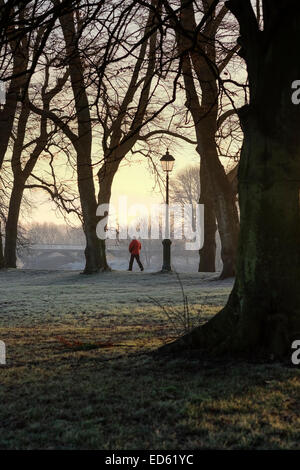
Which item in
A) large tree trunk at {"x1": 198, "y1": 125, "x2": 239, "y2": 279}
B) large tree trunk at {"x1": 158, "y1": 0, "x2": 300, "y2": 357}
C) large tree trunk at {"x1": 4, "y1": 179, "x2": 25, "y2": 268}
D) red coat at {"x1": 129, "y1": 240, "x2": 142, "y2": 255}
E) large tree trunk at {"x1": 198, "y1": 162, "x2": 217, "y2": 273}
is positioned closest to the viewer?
large tree trunk at {"x1": 158, "y1": 0, "x2": 300, "y2": 357}

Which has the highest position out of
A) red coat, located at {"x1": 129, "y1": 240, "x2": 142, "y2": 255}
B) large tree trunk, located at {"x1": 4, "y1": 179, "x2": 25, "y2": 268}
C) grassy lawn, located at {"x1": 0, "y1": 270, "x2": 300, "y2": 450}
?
large tree trunk, located at {"x1": 4, "y1": 179, "x2": 25, "y2": 268}

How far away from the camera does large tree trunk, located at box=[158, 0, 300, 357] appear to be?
523 cm

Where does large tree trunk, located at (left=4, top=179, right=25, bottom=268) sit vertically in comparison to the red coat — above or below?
above

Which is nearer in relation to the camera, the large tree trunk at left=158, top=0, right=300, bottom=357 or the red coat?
the large tree trunk at left=158, top=0, right=300, bottom=357

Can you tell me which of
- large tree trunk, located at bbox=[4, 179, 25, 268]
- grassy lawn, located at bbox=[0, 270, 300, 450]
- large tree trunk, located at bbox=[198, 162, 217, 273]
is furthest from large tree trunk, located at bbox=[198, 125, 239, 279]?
large tree trunk, located at bbox=[4, 179, 25, 268]

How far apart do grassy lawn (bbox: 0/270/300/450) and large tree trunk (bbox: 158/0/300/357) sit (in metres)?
0.39

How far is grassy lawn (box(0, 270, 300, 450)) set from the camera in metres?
3.47

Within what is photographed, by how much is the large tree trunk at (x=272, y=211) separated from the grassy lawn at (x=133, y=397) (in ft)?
1.27

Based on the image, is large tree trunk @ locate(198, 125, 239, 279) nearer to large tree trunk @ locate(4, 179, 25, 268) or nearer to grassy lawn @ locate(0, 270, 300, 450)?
grassy lawn @ locate(0, 270, 300, 450)

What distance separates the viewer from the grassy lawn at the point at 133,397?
3467mm

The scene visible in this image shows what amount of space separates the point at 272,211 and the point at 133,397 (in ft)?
7.03

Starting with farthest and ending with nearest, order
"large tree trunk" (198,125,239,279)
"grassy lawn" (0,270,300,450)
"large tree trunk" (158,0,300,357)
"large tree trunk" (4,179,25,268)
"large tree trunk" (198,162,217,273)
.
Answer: "large tree trunk" (4,179,25,268) < "large tree trunk" (198,162,217,273) < "large tree trunk" (198,125,239,279) < "large tree trunk" (158,0,300,357) < "grassy lawn" (0,270,300,450)

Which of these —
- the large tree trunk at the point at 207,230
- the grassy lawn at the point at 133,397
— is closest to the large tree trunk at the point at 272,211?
the grassy lawn at the point at 133,397

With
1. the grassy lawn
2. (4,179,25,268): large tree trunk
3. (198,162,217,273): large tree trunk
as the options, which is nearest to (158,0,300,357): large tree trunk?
the grassy lawn
